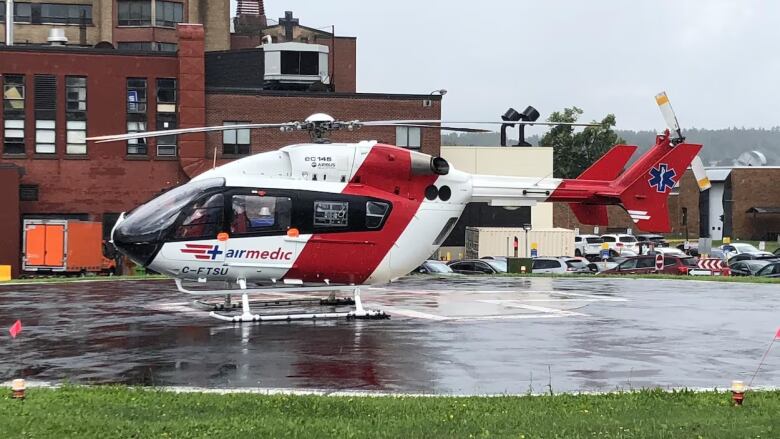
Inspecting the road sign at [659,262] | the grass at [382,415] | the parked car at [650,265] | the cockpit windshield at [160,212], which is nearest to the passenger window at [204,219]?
the cockpit windshield at [160,212]

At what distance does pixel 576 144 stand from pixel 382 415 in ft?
354

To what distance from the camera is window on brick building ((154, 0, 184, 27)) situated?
3130 inches

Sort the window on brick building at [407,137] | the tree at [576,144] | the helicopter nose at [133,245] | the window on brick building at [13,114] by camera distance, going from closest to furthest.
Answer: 1. the helicopter nose at [133,245]
2. the window on brick building at [13,114]
3. the window on brick building at [407,137]
4. the tree at [576,144]

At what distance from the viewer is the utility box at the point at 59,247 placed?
51.9 m

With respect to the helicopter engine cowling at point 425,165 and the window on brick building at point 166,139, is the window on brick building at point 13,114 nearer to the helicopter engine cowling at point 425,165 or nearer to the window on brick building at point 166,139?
the window on brick building at point 166,139

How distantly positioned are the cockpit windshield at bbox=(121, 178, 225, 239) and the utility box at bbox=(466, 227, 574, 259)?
46359 millimetres

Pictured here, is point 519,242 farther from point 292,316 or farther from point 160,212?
point 160,212

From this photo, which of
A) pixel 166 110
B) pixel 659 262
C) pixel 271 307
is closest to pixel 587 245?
pixel 659 262

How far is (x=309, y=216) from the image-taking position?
19.3 metres

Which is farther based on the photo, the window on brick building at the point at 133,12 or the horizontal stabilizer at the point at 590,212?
the window on brick building at the point at 133,12

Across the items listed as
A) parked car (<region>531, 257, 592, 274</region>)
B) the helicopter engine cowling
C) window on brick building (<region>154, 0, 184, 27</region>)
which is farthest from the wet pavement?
window on brick building (<region>154, 0, 184, 27</region>)

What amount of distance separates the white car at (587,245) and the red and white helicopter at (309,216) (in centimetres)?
5804

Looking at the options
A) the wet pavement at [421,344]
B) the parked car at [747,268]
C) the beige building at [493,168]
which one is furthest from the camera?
the beige building at [493,168]

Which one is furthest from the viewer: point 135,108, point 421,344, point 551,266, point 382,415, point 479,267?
point 135,108
